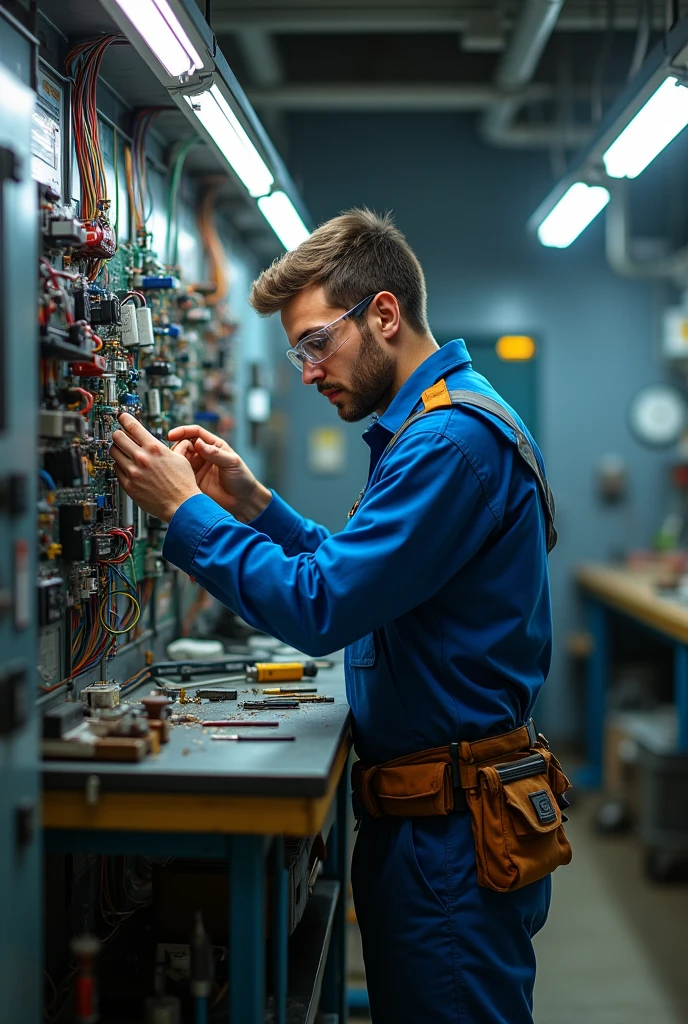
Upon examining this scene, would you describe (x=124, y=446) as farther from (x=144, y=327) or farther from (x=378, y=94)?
(x=378, y=94)

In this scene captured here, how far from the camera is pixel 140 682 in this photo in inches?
80.6

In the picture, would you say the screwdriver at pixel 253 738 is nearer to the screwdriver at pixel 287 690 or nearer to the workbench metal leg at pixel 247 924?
the workbench metal leg at pixel 247 924

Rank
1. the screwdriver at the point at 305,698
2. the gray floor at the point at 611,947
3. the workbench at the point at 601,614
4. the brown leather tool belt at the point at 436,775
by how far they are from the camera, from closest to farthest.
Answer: the brown leather tool belt at the point at 436,775
the screwdriver at the point at 305,698
the gray floor at the point at 611,947
the workbench at the point at 601,614

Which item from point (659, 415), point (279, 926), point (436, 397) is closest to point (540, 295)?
point (659, 415)

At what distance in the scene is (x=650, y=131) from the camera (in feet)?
7.58

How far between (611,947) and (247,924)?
231 cm

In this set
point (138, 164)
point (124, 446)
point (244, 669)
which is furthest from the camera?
point (138, 164)

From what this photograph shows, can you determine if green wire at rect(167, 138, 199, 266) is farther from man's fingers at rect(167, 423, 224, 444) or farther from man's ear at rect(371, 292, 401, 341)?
man's ear at rect(371, 292, 401, 341)

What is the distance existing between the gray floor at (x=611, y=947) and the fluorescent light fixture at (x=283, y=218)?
7.56 feet

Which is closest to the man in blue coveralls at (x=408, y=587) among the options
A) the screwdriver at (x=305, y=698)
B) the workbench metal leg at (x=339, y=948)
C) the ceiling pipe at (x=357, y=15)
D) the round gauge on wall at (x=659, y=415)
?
the screwdriver at (x=305, y=698)

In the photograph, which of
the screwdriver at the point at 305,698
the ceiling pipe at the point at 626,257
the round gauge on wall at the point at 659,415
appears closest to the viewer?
the screwdriver at the point at 305,698

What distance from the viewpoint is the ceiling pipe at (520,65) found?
3209mm

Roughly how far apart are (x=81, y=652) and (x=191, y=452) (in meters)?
0.46

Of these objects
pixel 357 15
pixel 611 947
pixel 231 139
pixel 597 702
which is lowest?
pixel 611 947
